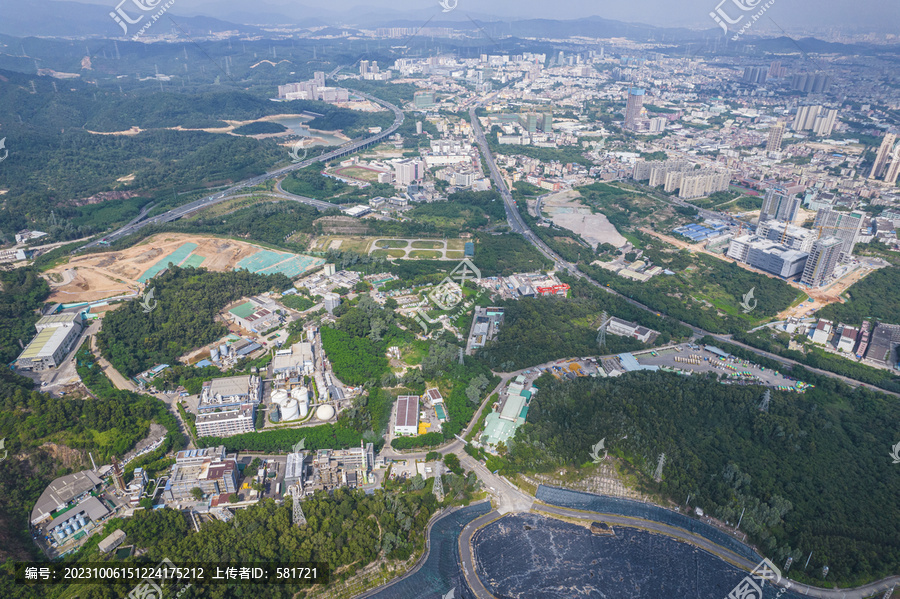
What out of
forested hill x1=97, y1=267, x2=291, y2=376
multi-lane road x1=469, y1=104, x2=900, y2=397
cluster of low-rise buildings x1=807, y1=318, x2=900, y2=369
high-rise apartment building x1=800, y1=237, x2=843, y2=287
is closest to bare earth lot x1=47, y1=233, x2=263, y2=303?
forested hill x1=97, y1=267, x2=291, y2=376

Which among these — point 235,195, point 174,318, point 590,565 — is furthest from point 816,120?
point 174,318

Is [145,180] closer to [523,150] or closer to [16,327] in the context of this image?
[16,327]

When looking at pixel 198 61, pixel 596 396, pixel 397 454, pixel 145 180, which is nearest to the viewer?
pixel 397 454

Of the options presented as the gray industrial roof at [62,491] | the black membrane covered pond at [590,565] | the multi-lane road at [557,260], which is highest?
the multi-lane road at [557,260]

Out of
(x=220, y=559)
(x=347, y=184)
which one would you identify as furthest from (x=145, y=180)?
(x=220, y=559)

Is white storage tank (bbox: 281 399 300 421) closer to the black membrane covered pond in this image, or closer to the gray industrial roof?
the gray industrial roof

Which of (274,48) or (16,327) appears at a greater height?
(274,48)

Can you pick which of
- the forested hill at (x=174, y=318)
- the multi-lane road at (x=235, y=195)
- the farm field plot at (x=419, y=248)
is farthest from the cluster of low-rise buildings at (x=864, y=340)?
the multi-lane road at (x=235, y=195)

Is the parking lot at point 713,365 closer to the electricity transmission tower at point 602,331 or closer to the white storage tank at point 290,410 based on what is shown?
the electricity transmission tower at point 602,331
